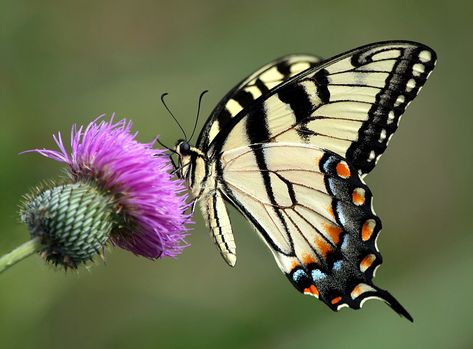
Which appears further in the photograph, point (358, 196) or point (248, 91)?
point (248, 91)

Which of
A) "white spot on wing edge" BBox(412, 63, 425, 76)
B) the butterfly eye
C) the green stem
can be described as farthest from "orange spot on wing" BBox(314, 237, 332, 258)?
the green stem

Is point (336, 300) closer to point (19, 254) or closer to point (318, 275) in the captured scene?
point (318, 275)

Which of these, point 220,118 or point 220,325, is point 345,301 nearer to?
point 220,118

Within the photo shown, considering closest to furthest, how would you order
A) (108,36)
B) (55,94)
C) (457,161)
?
(55,94), (108,36), (457,161)

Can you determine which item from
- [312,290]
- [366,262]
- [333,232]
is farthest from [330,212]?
[312,290]

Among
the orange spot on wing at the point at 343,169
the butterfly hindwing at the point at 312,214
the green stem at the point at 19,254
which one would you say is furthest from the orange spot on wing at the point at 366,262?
the green stem at the point at 19,254

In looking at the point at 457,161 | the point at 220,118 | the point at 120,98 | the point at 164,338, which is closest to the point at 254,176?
the point at 220,118

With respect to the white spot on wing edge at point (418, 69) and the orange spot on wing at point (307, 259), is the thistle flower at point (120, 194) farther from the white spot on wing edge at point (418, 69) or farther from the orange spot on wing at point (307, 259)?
the white spot on wing edge at point (418, 69)
